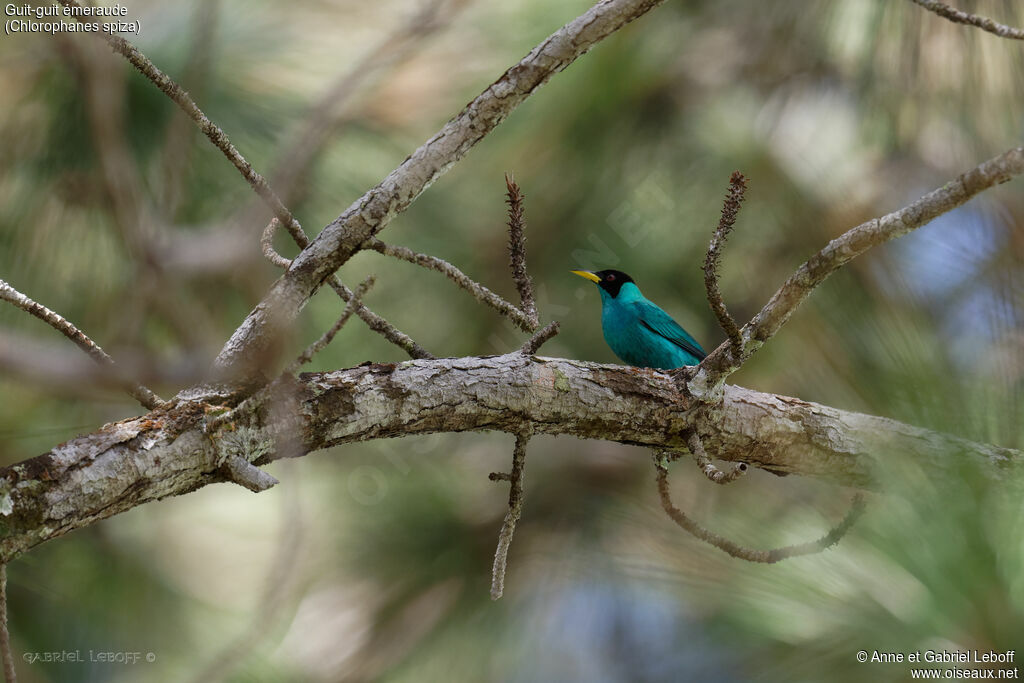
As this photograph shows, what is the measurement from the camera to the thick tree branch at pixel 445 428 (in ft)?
5.83

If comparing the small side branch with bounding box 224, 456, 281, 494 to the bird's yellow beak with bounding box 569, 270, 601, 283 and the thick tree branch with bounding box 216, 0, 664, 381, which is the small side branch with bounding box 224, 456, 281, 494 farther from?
the bird's yellow beak with bounding box 569, 270, 601, 283

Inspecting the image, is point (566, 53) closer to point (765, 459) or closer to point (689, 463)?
point (765, 459)

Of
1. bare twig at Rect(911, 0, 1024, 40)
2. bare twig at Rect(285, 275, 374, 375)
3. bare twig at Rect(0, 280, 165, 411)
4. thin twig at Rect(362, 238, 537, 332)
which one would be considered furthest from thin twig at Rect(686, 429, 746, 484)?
bare twig at Rect(0, 280, 165, 411)

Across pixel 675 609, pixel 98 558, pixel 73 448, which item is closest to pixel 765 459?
pixel 675 609

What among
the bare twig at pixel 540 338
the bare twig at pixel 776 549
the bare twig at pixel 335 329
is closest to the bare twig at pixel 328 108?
the bare twig at pixel 335 329

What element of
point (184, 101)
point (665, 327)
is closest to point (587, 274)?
point (665, 327)

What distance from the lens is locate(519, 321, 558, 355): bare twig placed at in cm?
215

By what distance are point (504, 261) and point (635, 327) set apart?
0.64 meters

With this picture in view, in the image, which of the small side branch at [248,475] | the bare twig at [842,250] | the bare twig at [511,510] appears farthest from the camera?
the bare twig at [511,510]

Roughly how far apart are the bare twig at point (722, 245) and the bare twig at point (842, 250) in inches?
3.0

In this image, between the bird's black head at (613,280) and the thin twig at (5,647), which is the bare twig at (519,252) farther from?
the bird's black head at (613,280)

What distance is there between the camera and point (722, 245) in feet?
6.43

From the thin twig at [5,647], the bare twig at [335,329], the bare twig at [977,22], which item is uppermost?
the bare twig at [977,22]

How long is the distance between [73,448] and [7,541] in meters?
0.21
